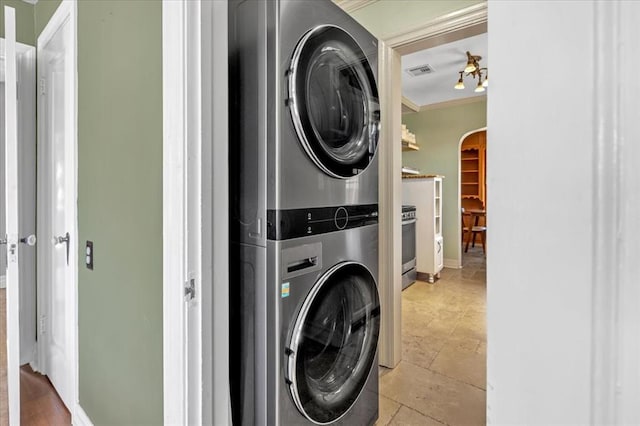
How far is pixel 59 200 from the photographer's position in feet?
6.10

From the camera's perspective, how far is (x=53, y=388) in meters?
1.98

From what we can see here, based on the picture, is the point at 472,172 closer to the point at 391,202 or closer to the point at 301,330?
the point at 391,202

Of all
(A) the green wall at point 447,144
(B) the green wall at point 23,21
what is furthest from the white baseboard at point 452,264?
(B) the green wall at point 23,21

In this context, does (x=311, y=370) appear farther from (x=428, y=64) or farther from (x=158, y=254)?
(x=428, y=64)

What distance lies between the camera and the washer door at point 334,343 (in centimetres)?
110

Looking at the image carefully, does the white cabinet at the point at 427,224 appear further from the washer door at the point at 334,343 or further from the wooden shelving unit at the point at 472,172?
the washer door at the point at 334,343

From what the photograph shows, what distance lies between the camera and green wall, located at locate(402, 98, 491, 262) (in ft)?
15.6

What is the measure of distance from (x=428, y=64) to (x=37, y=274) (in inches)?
159

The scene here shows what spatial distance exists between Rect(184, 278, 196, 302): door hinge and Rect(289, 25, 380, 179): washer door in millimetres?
548

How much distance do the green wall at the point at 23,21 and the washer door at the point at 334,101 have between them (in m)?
2.14

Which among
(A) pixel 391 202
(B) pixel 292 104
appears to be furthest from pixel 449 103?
(B) pixel 292 104

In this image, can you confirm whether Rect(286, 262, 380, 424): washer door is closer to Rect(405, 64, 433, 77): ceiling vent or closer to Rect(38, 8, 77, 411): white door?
Rect(38, 8, 77, 411): white door

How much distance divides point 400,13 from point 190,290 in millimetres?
2050
